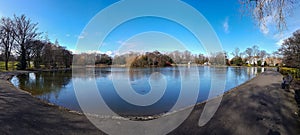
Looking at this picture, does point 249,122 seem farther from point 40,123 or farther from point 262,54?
point 262,54

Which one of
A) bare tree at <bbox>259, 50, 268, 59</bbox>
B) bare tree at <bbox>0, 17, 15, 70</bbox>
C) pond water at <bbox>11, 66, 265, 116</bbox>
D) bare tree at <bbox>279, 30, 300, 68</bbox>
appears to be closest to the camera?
pond water at <bbox>11, 66, 265, 116</bbox>

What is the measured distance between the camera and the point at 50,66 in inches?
1767

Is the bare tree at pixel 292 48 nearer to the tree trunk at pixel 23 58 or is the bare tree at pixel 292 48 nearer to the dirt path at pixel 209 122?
the dirt path at pixel 209 122

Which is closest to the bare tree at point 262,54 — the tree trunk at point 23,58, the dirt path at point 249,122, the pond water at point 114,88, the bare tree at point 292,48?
the bare tree at point 292,48

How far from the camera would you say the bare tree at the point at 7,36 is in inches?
1183

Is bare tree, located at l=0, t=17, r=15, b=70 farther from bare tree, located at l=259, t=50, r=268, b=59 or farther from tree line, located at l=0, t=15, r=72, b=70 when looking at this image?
bare tree, located at l=259, t=50, r=268, b=59

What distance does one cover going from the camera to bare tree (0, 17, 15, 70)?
30053mm

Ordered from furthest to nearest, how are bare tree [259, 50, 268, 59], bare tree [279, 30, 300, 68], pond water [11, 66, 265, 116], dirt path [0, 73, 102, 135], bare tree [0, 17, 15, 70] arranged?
bare tree [259, 50, 268, 59] → bare tree [0, 17, 15, 70] → bare tree [279, 30, 300, 68] → pond water [11, 66, 265, 116] → dirt path [0, 73, 102, 135]

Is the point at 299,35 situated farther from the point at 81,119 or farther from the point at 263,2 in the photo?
the point at 81,119

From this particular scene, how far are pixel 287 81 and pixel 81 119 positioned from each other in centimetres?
1199

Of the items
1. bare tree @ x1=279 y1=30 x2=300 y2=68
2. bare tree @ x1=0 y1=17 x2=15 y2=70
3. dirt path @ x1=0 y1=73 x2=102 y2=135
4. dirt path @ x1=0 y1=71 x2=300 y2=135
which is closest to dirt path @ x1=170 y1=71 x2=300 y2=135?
dirt path @ x1=0 y1=71 x2=300 y2=135

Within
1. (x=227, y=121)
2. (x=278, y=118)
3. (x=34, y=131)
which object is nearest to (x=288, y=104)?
(x=278, y=118)

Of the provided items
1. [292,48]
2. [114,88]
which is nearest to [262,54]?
[292,48]

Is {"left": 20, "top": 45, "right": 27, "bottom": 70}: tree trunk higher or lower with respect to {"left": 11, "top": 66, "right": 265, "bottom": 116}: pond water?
higher
